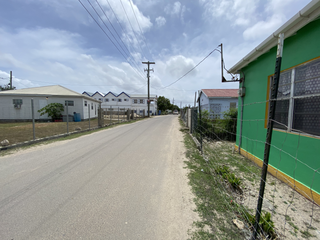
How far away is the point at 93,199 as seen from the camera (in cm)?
282

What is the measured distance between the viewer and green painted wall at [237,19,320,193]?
2.96 meters

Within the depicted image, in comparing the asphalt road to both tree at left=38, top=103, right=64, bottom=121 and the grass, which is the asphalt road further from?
tree at left=38, top=103, right=64, bottom=121

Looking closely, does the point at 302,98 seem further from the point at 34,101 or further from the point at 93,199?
the point at 34,101

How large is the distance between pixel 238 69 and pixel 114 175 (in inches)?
227

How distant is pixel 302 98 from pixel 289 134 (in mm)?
838

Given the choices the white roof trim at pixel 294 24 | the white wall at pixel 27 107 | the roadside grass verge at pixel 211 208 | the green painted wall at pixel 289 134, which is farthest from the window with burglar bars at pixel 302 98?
the white wall at pixel 27 107

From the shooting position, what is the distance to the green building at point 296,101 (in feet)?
9.61

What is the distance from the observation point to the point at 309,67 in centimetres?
321

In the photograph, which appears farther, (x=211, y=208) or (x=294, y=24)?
(x=294, y=24)

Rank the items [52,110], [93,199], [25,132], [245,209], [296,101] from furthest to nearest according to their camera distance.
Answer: [52,110] → [25,132] → [296,101] → [93,199] → [245,209]

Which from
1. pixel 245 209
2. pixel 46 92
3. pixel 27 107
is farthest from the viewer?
pixel 46 92

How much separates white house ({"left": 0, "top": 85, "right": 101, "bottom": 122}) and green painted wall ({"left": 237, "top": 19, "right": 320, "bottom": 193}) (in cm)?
1499

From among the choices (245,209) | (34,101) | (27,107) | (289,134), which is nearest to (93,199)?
(245,209)

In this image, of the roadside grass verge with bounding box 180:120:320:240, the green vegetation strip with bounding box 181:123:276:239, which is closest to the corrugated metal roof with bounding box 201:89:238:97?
the green vegetation strip with bounding box 181:123:276:239
